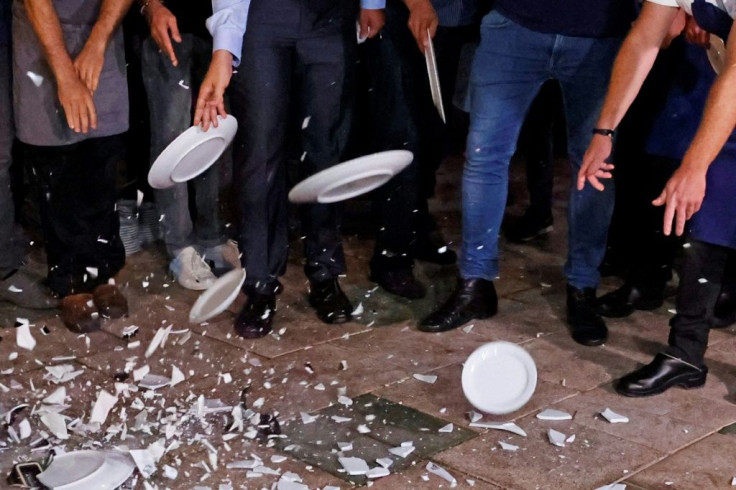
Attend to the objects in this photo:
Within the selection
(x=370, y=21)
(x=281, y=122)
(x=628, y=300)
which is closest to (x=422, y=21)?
(x=370, y=21)

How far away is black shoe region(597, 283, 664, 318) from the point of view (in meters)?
4.15

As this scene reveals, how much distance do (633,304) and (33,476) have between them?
2.38 m

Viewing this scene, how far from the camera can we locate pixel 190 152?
372 centimetres

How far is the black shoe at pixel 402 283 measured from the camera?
14.2ft

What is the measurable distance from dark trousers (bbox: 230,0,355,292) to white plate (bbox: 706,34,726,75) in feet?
4.10

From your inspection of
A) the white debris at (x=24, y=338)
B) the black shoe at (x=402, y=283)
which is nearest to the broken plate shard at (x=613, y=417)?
the black shoe at (x=402, y=283)

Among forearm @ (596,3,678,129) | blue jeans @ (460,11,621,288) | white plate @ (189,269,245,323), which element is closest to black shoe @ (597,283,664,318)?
blue jeans @ (460,11,621,288)

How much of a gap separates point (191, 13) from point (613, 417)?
2180 millimetres

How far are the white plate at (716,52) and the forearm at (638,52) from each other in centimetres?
17

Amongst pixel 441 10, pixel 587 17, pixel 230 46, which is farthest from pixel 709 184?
pixel 230 46

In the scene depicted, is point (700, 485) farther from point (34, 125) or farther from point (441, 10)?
point (34, 125)

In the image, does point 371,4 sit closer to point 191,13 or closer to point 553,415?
point 191,13

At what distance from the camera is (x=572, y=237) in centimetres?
404

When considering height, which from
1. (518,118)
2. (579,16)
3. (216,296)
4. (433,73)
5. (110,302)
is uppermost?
(579,16)
